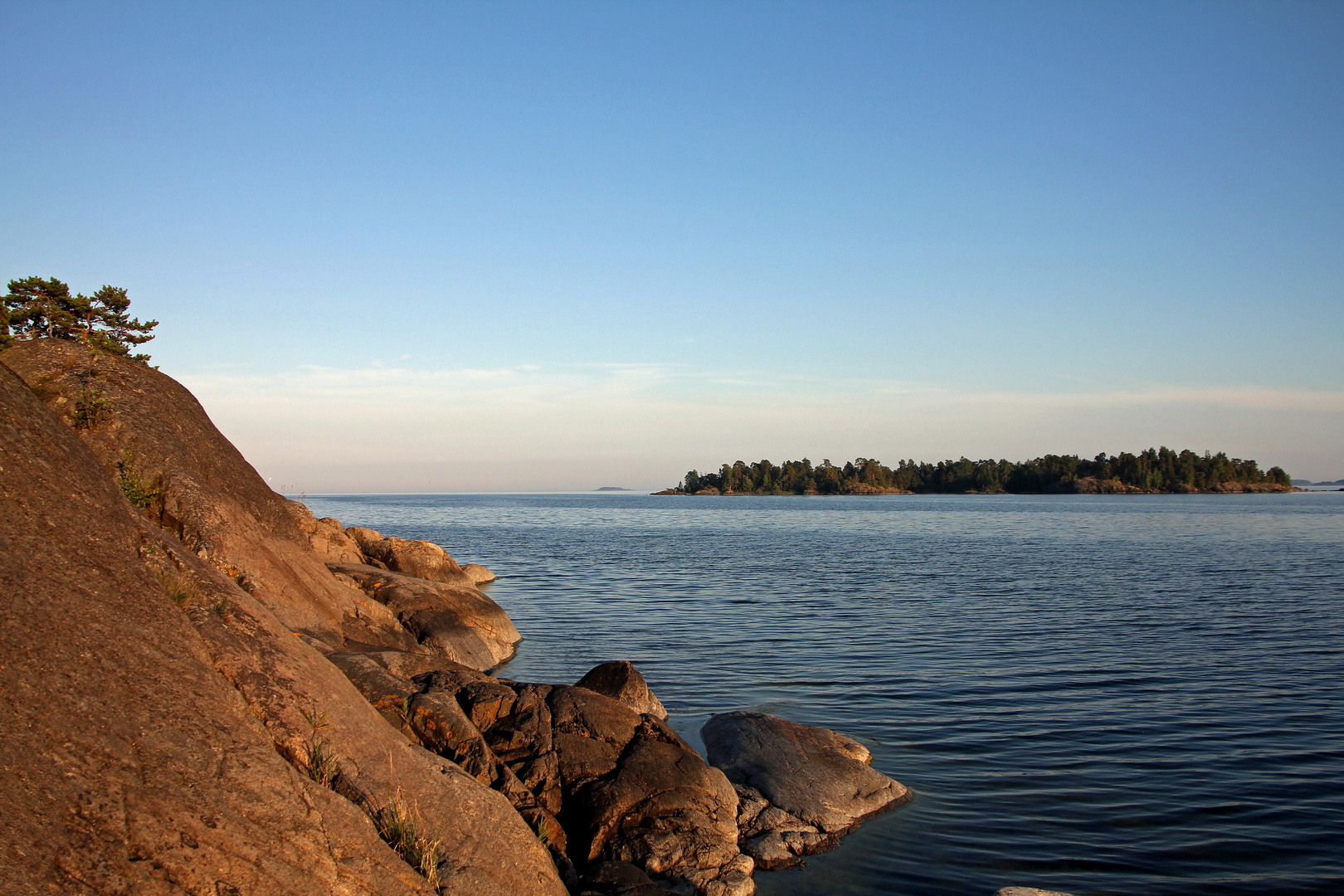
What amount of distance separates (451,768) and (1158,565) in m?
42.1

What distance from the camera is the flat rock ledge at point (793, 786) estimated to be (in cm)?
1040

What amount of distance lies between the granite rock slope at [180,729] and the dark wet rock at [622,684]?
498 cm

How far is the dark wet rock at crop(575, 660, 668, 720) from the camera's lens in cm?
1353

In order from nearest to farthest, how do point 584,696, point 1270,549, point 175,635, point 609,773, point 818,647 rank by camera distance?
point 175,635, point 609,773, point 584,696, point 818,647, point 1270,549

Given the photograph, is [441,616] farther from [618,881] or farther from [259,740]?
Answer: [259,740]

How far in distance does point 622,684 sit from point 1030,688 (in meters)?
9.78

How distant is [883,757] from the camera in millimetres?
13672

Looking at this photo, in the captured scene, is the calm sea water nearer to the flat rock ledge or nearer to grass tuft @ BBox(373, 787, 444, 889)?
the flat rock ledge

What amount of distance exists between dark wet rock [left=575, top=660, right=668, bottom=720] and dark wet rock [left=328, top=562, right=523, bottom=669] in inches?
209

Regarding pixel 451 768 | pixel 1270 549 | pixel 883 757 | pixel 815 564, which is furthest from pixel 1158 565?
pixel 451 768

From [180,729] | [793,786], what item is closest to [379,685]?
[180,729]

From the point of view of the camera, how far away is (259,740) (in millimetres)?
6824

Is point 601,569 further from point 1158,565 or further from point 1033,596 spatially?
point 1158,565

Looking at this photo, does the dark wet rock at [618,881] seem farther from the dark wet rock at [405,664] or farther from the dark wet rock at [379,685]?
the dark wet rock at [405,664]
